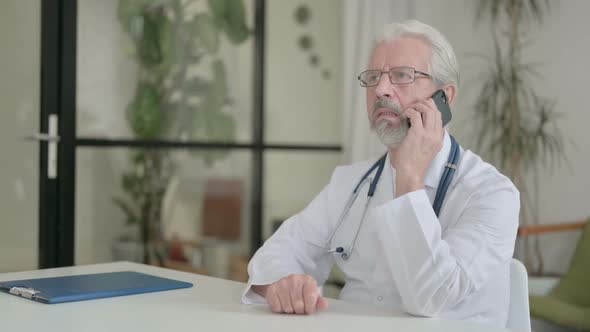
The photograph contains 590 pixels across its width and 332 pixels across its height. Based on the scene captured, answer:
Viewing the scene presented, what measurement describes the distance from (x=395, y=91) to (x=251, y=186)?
9.52ft

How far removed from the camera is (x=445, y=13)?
538cm

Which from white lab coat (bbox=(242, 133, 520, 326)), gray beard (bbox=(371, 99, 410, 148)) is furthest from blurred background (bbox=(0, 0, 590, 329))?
gray beard (bbox=(371, 99, 410, 148))

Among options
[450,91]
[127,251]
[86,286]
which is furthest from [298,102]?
[86,286]

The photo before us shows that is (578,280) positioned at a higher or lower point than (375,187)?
lower

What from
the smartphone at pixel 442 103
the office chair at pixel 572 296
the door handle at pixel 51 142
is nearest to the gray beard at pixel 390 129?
the smartphone at pixel 442 103

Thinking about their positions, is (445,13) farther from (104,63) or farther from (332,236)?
(332,236)

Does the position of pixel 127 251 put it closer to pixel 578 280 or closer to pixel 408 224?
pixel 578 280

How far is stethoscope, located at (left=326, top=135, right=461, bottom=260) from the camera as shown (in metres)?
2.06

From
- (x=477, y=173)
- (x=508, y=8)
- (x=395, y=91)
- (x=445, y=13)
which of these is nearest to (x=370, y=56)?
(x=395, y=91)

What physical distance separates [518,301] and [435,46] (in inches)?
27.2

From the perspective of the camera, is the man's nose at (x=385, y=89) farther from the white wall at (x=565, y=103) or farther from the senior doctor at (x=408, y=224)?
Answer: the white wall at (x=565, y=103)

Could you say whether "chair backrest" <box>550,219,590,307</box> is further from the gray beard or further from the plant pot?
the gray beard

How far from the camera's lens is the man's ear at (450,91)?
7.38ft

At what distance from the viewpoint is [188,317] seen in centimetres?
169
